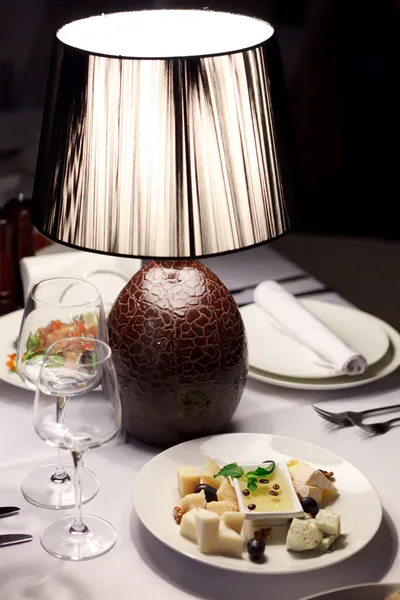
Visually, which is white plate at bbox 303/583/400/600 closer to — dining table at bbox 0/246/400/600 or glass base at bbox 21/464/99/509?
dining table at bbox 0/246/400/600

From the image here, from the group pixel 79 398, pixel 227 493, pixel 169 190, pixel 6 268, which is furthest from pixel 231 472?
pixel 6 268

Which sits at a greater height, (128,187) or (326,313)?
(128,187)

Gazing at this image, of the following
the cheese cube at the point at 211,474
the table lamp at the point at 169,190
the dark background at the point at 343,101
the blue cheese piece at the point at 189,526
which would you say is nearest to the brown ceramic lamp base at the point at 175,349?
the table lamp at the point at 169,190

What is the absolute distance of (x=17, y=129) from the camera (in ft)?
6.72

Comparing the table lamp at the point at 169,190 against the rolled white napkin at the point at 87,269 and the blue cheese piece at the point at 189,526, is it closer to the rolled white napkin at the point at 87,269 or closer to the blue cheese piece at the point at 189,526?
the blue cheese piece at the point at 189,526

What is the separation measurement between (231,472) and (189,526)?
11 cm

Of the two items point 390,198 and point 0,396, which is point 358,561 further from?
point 390,198

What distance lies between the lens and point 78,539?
111cm

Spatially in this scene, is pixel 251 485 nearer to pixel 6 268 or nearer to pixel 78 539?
pixel 78 539

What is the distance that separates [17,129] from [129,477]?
1.07 metres

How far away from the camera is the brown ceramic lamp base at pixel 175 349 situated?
1230mm

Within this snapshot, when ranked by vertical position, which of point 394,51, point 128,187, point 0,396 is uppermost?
point 394,51

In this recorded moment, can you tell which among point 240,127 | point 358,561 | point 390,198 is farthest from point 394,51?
point 358,561

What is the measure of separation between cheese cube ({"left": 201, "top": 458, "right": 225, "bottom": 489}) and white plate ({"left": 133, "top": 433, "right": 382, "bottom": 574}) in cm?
4
